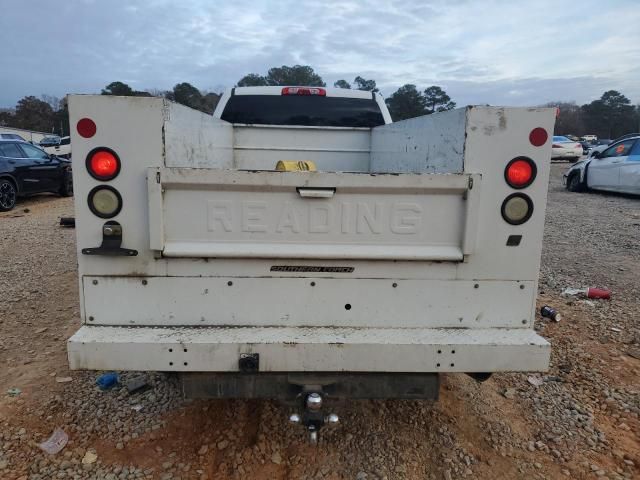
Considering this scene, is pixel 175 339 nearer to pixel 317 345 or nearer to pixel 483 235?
pixel 317 345

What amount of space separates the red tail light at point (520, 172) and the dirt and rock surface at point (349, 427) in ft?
5.20

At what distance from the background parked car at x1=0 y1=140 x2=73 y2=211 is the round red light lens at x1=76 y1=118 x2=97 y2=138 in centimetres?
1269

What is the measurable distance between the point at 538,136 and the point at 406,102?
107 ft

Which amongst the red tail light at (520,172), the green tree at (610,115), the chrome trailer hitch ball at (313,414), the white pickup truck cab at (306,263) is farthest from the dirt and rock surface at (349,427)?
the green tree at (610,115)

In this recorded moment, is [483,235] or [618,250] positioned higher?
[483,235]

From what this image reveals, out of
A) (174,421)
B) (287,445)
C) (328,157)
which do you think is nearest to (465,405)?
(287,445)

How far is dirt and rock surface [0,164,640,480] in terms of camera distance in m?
2.71

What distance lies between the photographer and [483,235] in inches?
97.4

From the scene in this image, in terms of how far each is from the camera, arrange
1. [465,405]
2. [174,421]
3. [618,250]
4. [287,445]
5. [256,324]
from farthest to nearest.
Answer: [618,250]
[465,405]
[174,421]
[287,445]
[256,324]

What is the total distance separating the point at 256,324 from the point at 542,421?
2.08 metres

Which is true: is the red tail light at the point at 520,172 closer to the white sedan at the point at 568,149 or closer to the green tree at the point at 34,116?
the white sedan at the point at 568,149

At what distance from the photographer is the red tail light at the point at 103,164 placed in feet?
7.66

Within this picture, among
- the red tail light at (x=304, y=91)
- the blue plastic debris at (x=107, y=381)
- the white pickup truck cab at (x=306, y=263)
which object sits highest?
the red tail light at (x=304, y=91)

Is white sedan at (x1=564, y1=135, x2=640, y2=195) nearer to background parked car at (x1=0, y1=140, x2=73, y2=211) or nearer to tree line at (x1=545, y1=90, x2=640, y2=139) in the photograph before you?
background parked car at (x1=0, y1=140, x2=73, y2=211)
